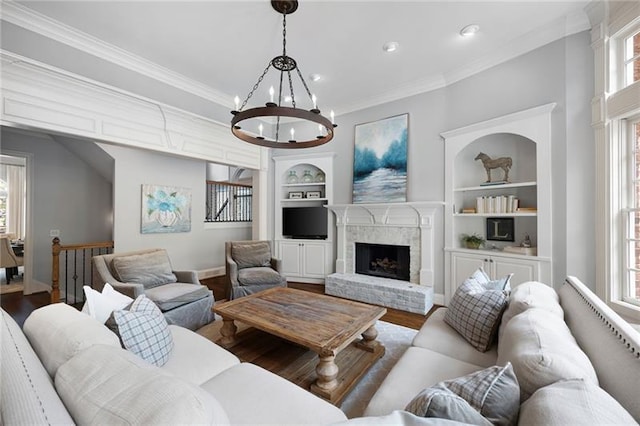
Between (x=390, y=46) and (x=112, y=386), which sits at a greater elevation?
(x=390, y=46)

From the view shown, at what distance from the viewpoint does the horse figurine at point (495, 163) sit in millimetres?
3230

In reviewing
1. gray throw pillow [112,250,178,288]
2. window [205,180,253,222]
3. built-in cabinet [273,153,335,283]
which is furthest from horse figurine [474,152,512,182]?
Answer: window [205,180,253,222]

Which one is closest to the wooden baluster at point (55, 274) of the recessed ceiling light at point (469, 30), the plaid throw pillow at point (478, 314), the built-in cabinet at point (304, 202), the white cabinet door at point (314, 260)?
the built-in cabinet at point (304, 202)

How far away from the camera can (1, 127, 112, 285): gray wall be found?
4191 mm

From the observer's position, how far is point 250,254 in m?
4.03

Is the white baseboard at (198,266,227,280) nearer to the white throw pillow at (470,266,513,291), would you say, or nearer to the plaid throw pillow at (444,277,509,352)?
the plaid throw pillow at (444,277,509,352)

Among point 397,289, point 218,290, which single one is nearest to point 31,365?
point 397,289

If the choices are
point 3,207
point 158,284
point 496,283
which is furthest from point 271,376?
point 3,207

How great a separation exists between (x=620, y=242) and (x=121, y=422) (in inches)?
141

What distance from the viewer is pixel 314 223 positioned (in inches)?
190

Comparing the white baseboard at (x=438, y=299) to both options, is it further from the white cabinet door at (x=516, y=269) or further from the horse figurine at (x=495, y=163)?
the horse figurine at (x=495, y=163)

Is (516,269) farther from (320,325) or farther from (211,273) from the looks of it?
(211,273)

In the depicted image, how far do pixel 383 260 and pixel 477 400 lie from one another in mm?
3645

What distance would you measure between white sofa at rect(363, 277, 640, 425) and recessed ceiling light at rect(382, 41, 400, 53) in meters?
2.64
